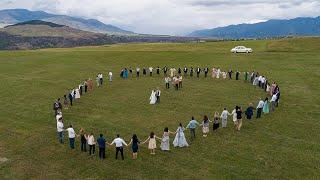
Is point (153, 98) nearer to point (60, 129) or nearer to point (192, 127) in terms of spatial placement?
point (192, 127)

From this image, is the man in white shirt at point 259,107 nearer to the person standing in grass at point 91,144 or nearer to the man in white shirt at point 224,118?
the man in white shirt at point 224,118

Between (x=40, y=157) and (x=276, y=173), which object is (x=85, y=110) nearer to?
(x=40, y=157)

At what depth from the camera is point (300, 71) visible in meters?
62.6

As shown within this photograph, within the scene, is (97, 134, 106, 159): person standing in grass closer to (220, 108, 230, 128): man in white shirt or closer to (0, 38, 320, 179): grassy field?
→ (0, 38, 320, 179): grassy field

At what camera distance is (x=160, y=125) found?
116 feet

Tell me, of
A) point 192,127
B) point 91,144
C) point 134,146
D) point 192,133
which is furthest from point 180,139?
point 91,144

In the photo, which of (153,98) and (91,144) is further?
(153,98)

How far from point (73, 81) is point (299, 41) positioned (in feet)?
179

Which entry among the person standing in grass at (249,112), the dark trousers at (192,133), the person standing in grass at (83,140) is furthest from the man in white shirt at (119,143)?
the person standing in grass at (249,112)

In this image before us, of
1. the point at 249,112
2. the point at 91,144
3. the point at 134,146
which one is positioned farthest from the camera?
the point at 249,112

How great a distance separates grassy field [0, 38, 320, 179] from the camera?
86.7 ft

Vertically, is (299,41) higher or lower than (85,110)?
higher

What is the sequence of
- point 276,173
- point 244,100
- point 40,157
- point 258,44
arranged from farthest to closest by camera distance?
point 258,44 < point 244,100 < point 40,157 < point 276,173

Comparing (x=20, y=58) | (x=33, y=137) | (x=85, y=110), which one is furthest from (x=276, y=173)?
(x=20, y=58)
